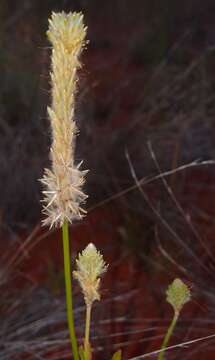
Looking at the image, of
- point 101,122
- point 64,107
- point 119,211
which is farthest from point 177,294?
point 101,122

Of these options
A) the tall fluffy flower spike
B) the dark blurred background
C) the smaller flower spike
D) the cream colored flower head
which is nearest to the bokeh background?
the dark blurred background

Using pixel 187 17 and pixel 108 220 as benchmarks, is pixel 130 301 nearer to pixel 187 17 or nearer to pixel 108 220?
pixel 108 220

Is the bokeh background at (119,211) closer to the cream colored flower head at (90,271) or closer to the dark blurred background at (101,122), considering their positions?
the dark blurred background at (101,122)

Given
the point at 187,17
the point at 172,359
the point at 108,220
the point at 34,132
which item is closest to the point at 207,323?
the point at 172,359

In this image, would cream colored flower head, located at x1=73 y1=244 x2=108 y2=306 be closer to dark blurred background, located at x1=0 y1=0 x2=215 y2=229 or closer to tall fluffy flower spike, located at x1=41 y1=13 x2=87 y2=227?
tall fluffy flower spike, located at x1=41 y1=13 x2=87 y2=227

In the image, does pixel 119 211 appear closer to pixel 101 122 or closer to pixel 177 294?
pixel 101 122
